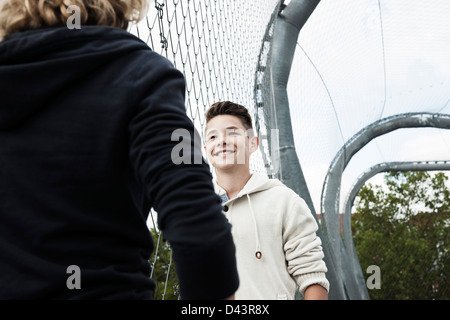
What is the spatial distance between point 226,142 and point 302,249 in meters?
0.49

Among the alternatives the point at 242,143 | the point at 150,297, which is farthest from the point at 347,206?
the point at 150,297

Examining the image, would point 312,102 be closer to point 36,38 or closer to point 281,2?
point 281,2

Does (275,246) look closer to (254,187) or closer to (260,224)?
(260,224)

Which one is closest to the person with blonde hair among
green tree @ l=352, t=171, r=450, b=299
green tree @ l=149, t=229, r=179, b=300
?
green tree @ l=149, t=229, r=179, b=300

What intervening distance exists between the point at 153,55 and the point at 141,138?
0.13 m

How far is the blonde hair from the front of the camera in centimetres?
69

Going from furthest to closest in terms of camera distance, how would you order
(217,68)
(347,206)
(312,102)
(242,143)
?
(347,206), (312,102), (217,68), (242,143)

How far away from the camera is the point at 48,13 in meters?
0.69

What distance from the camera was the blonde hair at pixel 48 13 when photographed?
0.69 meters

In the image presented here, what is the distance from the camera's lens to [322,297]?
154 centimetres

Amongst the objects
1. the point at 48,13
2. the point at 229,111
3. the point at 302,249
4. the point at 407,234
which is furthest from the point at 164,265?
the point at 407,234

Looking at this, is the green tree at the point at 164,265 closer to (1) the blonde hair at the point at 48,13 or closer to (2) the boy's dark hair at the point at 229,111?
(1) the blonde hair at the point at 48,13

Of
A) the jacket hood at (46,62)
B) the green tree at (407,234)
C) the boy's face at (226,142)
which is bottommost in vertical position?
the jacket hood at (46,62)

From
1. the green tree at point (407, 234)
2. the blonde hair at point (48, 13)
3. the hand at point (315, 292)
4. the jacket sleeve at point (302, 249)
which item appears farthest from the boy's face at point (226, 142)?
the green tree at point (407, 234)
